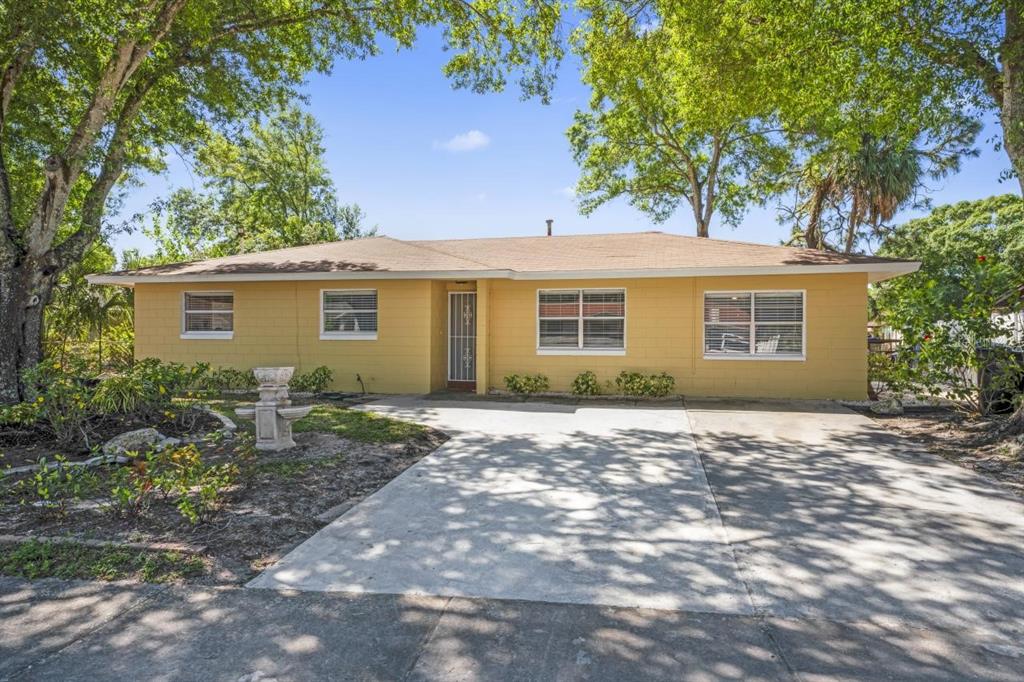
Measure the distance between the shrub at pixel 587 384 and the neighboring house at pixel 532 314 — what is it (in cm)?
21

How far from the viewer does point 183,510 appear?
12.6ft

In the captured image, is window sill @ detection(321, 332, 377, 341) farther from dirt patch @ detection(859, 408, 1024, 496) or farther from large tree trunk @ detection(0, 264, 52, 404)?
dirt patch @ detection(859, 408, 1024, 496)

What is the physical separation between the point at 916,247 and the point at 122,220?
27.4 metres

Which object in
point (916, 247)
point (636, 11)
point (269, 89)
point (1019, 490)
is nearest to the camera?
point (1019, 490)

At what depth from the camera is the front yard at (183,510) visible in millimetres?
3404

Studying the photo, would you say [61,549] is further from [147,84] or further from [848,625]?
[147,84]

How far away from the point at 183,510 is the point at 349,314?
875 cm

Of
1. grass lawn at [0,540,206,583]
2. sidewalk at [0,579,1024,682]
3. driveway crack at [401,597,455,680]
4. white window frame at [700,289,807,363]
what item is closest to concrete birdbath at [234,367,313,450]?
grass lawn at [0,540,206,583]

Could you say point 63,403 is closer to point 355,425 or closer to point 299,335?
point 355,425

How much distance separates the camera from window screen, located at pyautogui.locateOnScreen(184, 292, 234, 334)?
42.6 feet

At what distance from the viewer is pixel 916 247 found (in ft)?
74.9

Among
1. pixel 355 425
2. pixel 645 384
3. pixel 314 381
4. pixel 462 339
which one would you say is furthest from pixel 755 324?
pixel 314 381

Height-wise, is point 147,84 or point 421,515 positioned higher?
point 147,84

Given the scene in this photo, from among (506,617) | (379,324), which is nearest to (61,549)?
(506,617)
